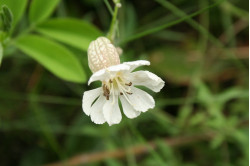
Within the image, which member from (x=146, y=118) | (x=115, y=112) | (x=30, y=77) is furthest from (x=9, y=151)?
(x=115, y=112)

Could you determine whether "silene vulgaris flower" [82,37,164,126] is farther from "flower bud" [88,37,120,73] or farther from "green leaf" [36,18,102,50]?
"green leaf" [36,18,102,50]

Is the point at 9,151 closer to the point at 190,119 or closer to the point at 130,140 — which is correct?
the point at 130,140

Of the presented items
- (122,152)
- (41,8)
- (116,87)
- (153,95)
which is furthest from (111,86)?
(153,95)

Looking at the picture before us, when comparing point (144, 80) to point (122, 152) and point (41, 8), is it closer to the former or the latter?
point (41, 8)

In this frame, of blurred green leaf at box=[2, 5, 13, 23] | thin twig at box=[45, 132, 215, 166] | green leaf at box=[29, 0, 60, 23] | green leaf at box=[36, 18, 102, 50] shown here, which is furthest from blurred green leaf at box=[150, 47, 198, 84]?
blurred green leaf at box=[2, 5, 13, 23]

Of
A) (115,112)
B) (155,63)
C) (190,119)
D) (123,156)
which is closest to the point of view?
(115,112)

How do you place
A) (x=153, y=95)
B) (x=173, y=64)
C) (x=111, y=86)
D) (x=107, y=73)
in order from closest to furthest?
(x=107, y=73) → (x=111, y=86) → (x=153, y=95) → (x=173, y=64)
